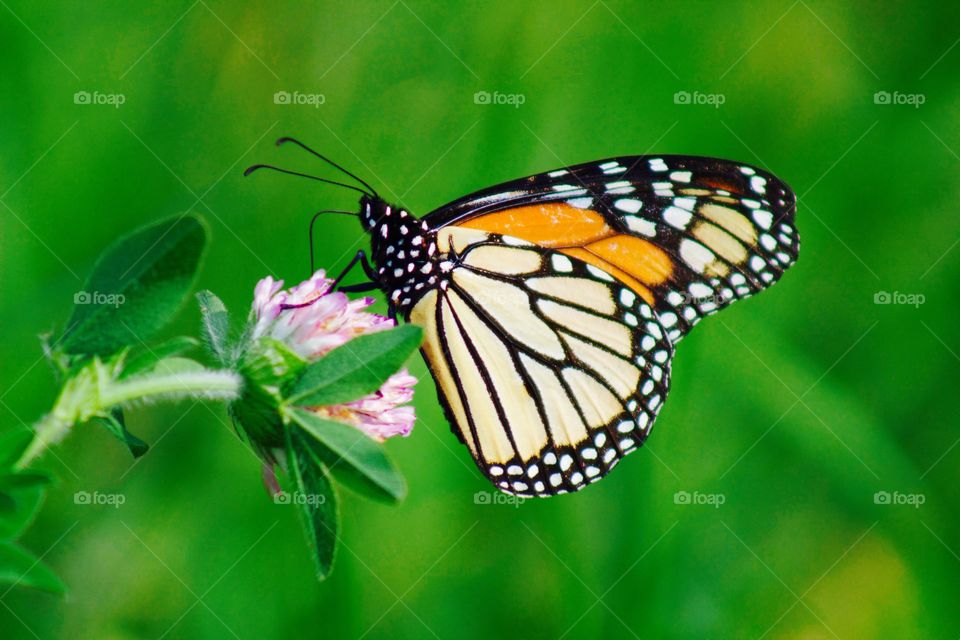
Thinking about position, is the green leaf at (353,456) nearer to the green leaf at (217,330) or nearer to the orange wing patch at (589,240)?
the green leaf at (217,330)

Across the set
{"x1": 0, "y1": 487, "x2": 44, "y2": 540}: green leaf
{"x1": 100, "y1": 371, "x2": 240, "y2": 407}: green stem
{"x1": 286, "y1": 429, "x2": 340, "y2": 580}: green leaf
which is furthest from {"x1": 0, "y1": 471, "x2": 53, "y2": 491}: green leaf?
{"x1": 286, "y1": 429, "x2": 340, "y2": 580}: green leaf

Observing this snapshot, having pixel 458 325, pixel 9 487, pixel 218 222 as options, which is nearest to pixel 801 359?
pixel 458 325

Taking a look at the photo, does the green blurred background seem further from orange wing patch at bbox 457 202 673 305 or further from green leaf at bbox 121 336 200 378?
green leaf at bbox 121 336 200 378

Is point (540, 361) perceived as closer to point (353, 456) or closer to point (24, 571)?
point (353, 456)

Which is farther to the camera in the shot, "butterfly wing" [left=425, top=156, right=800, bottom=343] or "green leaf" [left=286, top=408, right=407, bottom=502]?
"butterfly wing" [left=425, top=156, right=800, bottom=343]

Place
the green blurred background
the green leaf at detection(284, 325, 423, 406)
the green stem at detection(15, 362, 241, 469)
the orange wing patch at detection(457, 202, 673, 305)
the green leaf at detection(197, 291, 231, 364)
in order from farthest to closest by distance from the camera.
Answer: the green blurred background
the orange wing patch at detection(457, 202, 673, 305)
the green leaf at detection(197, 291, 231, 364)
the green leaf at detection(284, 325, 423, 406)
the green stem at detection(15, 362, 241, 469)

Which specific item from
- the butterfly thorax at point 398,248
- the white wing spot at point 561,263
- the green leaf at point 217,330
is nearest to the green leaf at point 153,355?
the green leaf at point 217,330

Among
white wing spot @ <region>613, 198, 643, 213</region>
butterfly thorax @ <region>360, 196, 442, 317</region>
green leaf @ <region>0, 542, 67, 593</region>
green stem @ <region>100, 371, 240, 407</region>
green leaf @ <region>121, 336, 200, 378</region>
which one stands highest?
white wing spot @ <region>613, 198, 643, 213</region>

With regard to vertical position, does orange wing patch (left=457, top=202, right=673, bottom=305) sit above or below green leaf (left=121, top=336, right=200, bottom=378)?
above
